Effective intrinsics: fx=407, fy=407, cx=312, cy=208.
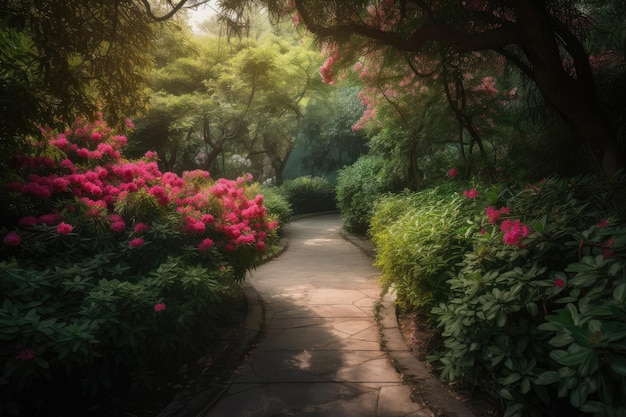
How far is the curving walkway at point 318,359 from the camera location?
3158mm

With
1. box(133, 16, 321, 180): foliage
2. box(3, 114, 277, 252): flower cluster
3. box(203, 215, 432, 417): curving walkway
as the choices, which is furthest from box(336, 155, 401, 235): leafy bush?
box(3, 114, 277, 252): flower cluster

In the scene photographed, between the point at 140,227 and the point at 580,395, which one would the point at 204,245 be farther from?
the point at 580,395

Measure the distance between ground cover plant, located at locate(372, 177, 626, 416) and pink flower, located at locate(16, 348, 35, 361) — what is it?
2808mm

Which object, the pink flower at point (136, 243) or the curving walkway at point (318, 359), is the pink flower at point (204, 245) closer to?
the pink flower at point (136, 243)

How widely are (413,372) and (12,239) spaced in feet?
11.8

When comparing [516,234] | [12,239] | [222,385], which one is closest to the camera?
[516,234]

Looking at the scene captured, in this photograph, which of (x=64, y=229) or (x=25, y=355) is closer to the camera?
(x=25, y=355)

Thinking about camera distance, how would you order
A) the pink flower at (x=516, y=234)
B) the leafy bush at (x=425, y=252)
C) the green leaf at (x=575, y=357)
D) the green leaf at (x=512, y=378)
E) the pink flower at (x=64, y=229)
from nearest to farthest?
1. the green leaf at (x=575, y=357)
2. the green leaf at (x=512, y=378)
3. the pink flower at (x=516, y=234)
4. the pink flower at (x=64, y=229)
5. the leafy bush at (x=425, y=252)

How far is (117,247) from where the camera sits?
3945 mm

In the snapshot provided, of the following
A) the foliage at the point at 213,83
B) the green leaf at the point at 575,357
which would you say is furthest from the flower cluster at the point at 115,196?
the foliage at the point at 213,83

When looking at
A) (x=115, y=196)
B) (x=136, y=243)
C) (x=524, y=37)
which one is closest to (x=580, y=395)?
(x=524, y=37)

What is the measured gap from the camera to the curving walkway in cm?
316

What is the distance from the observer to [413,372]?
143 inches

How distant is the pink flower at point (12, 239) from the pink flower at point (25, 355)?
125 cm
